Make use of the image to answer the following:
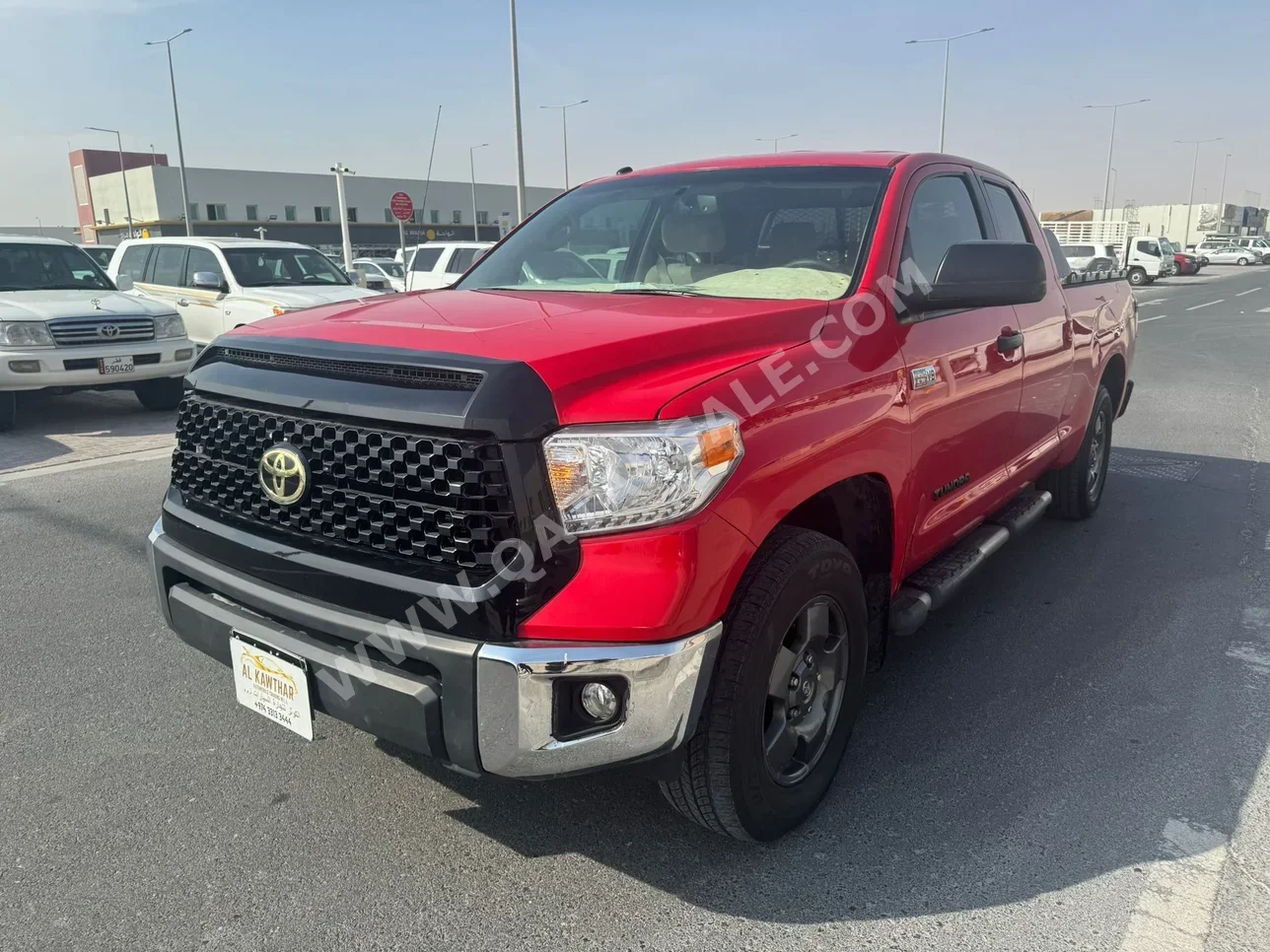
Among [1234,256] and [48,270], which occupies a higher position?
[48,270]

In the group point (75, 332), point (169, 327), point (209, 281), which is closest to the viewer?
point (75, 332)

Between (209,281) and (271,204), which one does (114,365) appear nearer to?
(209,281)

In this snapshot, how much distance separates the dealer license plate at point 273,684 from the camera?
7.80 feet

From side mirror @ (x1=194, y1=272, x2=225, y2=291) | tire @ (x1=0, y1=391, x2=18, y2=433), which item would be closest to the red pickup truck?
tire @ (x1=0, y1=391, x2=18, y2=433)

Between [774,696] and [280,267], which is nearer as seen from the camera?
[774,696]

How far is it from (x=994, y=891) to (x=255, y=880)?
1.91 m

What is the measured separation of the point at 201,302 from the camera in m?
11.3

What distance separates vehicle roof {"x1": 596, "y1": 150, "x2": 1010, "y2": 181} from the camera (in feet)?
11.6

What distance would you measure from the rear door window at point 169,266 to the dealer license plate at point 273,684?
10.7m

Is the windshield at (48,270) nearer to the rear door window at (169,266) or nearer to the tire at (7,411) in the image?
the tire at (7,411)

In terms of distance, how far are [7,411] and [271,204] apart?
59.9 m

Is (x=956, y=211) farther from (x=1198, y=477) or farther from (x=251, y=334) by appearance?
(x=1198, y=477)

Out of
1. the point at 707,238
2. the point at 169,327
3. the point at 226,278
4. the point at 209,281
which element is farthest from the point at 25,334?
the point at 707,238

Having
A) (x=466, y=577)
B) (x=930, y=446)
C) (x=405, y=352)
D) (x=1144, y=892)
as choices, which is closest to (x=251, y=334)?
(x=405, y=352)
